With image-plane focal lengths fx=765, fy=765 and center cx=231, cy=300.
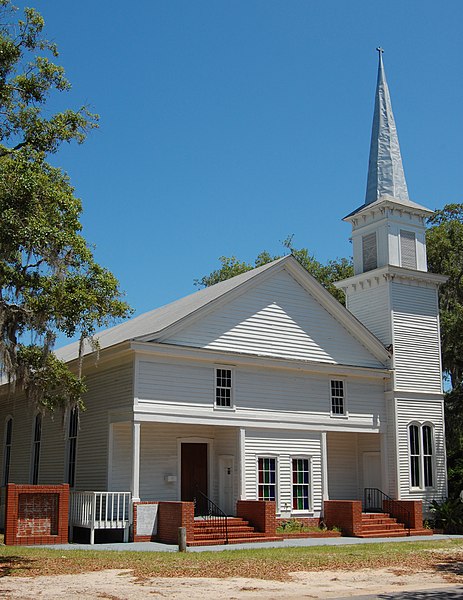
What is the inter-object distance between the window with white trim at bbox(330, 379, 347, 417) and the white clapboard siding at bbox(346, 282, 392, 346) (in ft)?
8.94

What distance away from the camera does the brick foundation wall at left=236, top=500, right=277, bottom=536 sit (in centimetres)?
2211

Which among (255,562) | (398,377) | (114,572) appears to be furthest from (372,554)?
(398,377)

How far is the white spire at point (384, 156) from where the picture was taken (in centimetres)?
3077

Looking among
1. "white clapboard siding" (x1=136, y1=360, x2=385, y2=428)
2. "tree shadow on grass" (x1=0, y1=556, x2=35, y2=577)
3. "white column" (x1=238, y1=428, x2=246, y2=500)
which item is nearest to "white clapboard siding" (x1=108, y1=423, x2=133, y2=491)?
"white clapboard siding" (x1=136, y1=360, x2=385, y2=428)

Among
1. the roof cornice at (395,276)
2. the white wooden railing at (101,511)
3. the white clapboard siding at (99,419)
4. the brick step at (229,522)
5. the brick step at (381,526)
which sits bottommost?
the brick step at (381,526)

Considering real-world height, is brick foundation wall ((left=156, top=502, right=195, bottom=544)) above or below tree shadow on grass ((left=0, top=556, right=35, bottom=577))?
above

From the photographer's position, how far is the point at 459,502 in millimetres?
27203

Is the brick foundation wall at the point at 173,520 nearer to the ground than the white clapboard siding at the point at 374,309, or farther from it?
nearer to the ground

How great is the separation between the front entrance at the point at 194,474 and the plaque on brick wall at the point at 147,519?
10.8 feet

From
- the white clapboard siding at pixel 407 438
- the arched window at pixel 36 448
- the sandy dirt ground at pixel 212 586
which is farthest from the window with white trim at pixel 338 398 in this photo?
the sandy dirt ground at pixel 212 586

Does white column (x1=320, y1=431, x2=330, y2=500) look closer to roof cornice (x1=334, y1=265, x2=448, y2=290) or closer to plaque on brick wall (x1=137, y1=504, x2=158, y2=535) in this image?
plaque on brick wall (x1=137, y1=504, x2=158, y2=535)

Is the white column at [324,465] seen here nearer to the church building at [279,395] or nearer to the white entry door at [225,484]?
the church building at [279,395]

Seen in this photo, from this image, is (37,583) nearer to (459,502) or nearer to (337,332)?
(337,332)

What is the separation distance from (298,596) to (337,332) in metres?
15.6
